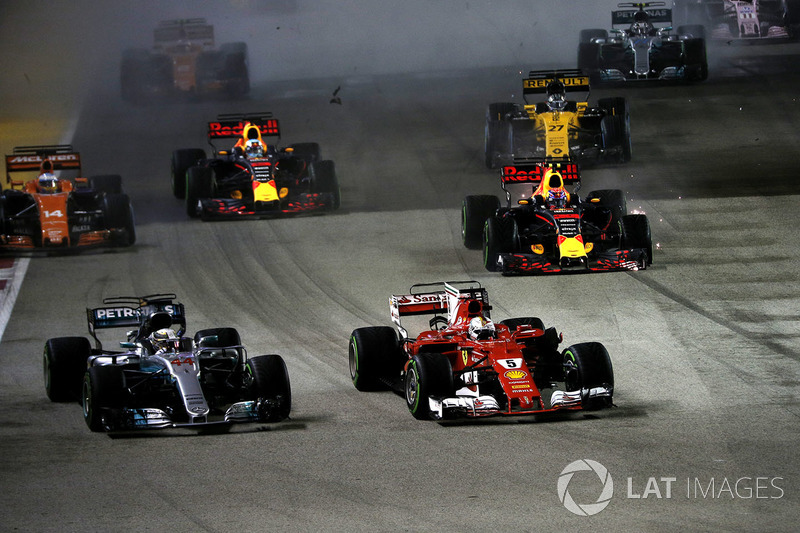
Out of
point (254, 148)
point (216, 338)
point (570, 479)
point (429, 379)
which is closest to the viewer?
point (570, 479)

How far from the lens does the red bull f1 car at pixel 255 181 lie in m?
29.3

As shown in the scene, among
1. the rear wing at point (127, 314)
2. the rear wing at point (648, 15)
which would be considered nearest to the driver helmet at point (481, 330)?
the rear wing at point (127, 314)

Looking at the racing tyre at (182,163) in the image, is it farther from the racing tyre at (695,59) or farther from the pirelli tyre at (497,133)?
the racing tyre at (695,59)

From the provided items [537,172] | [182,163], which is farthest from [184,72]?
[537,172]

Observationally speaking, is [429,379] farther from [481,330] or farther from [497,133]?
[497,133]

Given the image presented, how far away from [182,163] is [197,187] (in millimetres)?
2424

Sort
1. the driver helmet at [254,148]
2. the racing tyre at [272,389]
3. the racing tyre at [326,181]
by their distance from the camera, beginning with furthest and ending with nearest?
the racing tyre at [326,181] → the driver helmet at [254,148] → the racing tyre at [272,389]

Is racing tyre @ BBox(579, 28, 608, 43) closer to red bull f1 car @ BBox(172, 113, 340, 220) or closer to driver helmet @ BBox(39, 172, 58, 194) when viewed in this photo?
red bull f1 car @ BBox(172, 113, 340, 220)

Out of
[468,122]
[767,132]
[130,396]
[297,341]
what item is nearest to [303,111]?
[468,122]

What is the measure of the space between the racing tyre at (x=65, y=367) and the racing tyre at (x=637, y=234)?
1050cm

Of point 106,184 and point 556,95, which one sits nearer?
point 106,184

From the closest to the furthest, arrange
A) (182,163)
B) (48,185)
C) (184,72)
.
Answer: (48,185)
(182,163)
(184,72)

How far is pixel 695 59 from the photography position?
3959 cm

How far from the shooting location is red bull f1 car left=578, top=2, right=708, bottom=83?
38.6 m
